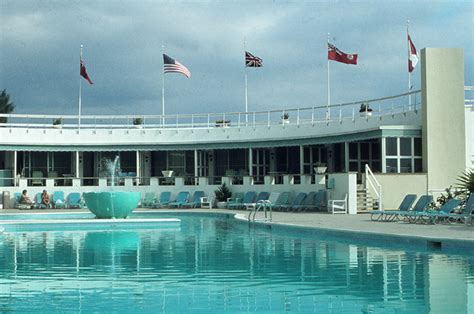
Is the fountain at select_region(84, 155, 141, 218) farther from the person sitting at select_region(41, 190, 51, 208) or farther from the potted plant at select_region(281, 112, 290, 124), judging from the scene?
the potted plant at select_region(281, 112, 290, 124)

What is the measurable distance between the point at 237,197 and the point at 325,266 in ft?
61.8

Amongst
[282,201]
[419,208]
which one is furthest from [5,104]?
[419,208]

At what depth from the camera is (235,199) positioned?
29609 millimetres

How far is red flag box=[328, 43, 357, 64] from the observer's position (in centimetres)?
3039

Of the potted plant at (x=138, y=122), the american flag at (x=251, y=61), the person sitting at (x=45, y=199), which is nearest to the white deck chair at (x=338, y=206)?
the american flag at (x=251, y=61)

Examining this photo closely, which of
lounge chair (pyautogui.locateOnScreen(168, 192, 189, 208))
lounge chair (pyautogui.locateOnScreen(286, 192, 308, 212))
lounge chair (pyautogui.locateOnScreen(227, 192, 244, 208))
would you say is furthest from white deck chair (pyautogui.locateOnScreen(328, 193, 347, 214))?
lounge chair (pyautogui.locateOnScreen(168, 192, 189, 208))

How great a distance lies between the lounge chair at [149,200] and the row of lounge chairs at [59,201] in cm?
276

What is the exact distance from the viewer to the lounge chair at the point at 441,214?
17719 mm

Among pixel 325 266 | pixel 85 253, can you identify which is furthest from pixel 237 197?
pixel 325 266

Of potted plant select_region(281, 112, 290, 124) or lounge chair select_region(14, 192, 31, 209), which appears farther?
potted plant select_region(281, 112, 290, 124)

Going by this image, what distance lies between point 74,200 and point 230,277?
21247 millimetres

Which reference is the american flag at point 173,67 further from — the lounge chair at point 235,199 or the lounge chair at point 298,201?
the lounge chair at point 298,201

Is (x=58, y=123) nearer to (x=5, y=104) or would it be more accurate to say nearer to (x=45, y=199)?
(x=45, y=199)

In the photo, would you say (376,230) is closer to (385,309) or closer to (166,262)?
(166,262)
